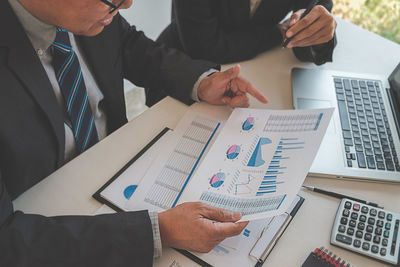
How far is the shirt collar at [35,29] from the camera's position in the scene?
74 centimetres

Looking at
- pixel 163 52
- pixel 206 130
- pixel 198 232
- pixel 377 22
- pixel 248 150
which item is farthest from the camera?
pixel 377 22

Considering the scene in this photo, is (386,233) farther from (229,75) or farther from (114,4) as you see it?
(114,4)

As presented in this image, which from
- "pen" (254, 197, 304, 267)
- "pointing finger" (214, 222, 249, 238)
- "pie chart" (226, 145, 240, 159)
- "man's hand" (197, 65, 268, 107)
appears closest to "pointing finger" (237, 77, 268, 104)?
"man's hand" (197, 65, 268, 107)

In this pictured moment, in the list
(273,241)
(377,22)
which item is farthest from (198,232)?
(377,22)

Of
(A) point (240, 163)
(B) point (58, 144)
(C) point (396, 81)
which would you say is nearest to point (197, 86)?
(A) point (240, 163)

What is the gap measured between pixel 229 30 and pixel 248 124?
55 cm

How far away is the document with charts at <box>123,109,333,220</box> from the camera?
764mm

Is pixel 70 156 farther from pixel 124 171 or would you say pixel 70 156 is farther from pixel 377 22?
pixel 377 22

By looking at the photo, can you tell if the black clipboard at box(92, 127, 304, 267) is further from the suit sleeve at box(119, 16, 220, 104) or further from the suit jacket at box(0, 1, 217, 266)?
the suit sleeve at box(119, 16, 220, 104)

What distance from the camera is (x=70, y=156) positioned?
979 mm

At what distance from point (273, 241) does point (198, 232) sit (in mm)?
166

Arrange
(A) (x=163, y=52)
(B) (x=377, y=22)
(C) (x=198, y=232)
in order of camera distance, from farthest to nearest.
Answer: (B) (x=377, y=22)
(A) (x=163, y=52)
(C) (x=198, y=232)

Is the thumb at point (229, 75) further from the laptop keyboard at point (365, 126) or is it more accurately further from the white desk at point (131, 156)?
the laptop keyboard at point (365, 126)

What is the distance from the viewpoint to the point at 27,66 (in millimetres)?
766
